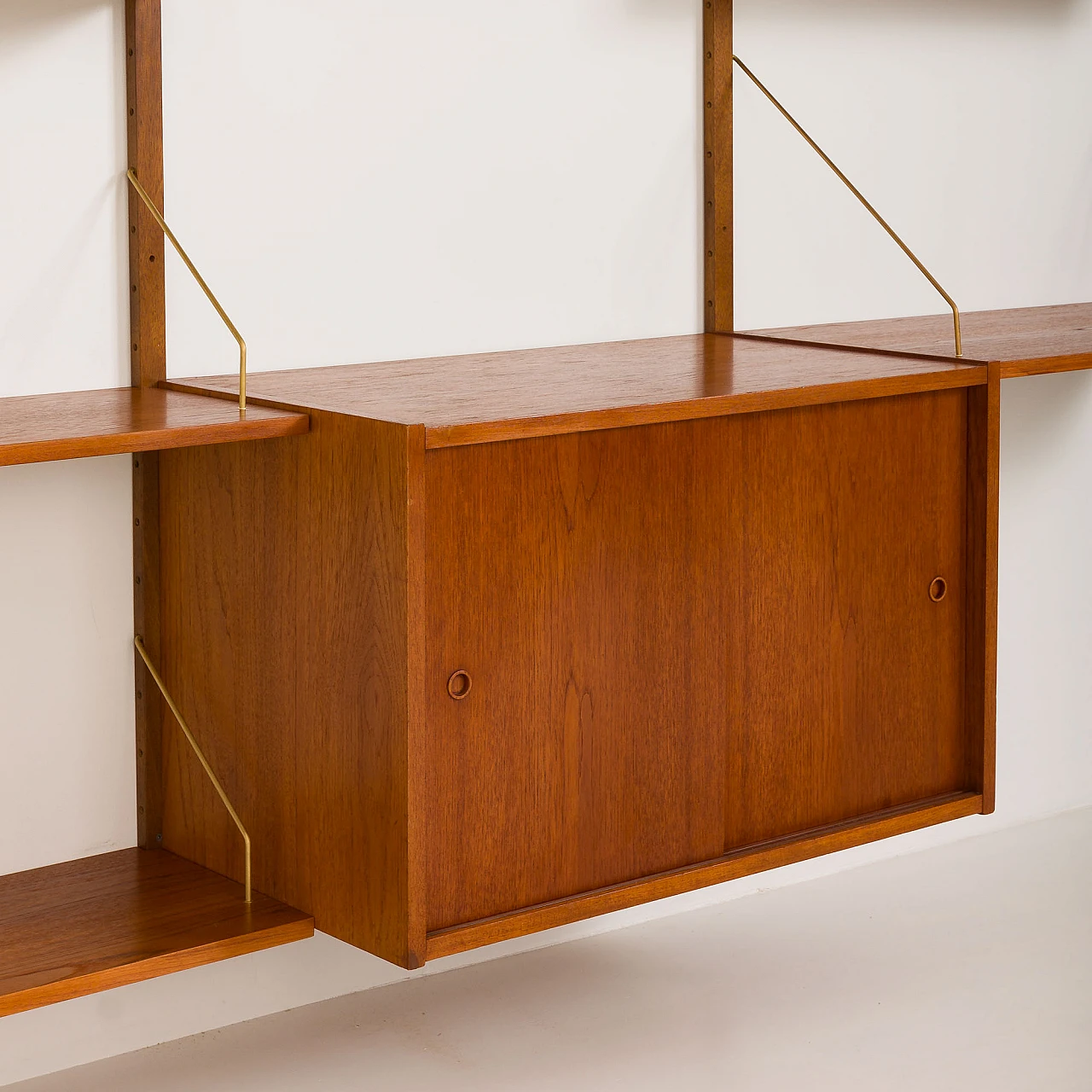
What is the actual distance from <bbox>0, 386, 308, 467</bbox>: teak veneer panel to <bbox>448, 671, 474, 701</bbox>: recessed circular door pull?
36 centimetres

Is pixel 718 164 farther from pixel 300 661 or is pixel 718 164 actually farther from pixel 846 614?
pixel 300 661

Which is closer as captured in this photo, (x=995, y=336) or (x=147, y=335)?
(x=147, y=335)

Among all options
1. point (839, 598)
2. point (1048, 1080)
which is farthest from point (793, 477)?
point (1048, 1080)

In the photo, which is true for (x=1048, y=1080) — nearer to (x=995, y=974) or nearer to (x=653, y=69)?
(x=995, y=974)

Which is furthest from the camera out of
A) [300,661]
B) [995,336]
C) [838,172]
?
[995,336]

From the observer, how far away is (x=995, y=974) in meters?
2.94

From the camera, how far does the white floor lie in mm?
2578

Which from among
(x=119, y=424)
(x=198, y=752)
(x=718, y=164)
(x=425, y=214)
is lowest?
(x=198, y=752)

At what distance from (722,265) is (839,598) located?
791 millimetres

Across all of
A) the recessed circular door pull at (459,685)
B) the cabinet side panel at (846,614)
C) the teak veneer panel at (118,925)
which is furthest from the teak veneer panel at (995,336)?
the teak veneer panel at (118,925)

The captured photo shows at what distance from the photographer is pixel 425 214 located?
8.82 ft

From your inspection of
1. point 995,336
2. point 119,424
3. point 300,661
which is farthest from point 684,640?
point 995,336

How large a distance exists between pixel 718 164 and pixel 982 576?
882 millimetres

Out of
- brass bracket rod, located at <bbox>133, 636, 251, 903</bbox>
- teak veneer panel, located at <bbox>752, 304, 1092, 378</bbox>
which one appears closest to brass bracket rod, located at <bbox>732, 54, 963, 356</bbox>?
teak veneer panel, located at <bbox>752, 304, 1092, 378</bbox>
